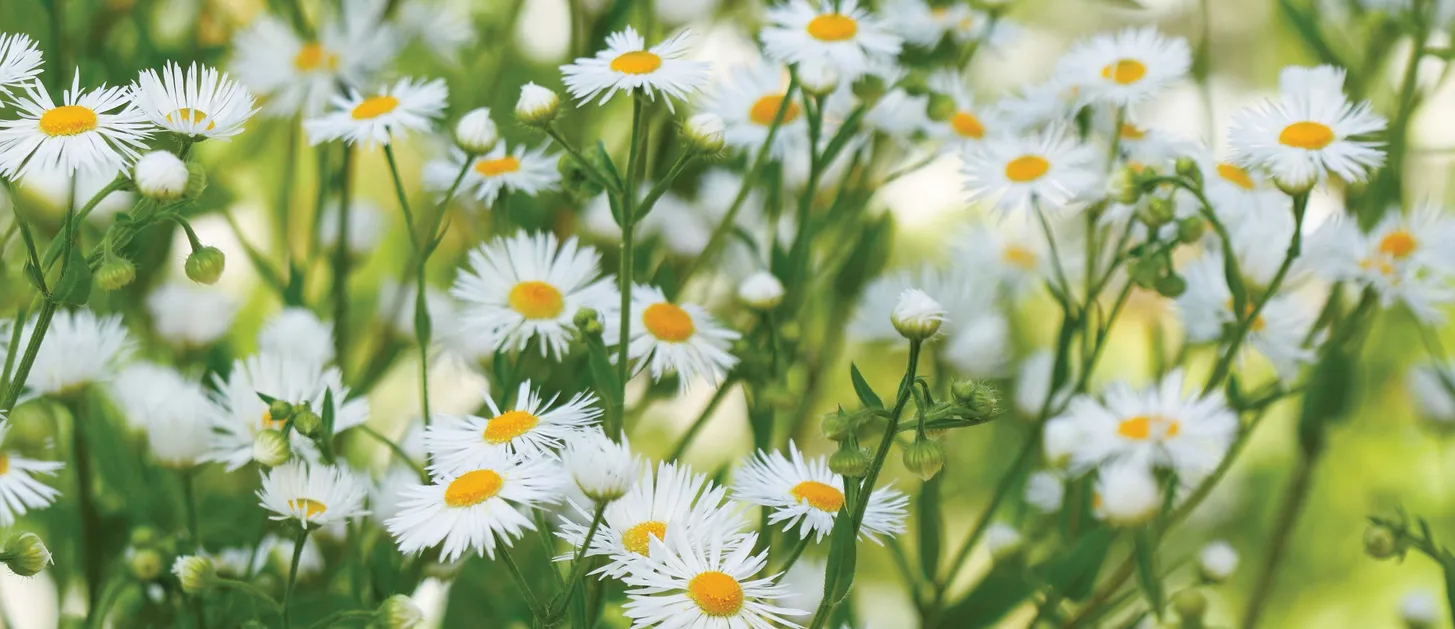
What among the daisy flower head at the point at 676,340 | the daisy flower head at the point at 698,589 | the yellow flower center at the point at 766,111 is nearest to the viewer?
the daisy flower head at the point at 698,589

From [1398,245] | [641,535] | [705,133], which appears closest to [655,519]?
[641,535]

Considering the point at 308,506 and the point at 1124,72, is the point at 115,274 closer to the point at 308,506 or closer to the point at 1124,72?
the point at 308,506

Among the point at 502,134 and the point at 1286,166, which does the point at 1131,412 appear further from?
the point at 502,134

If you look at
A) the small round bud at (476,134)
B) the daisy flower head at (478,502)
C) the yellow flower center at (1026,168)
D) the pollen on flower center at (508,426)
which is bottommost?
the daisy flower head at (478,502)

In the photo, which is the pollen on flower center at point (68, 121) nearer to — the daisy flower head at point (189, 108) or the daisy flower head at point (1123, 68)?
the daisy flower head at point (189, 108)

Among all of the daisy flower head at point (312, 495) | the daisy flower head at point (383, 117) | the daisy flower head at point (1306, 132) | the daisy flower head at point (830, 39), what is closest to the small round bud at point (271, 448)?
the daisy flower head at point (312, 495)

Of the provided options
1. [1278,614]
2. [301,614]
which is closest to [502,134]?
[301,614]
